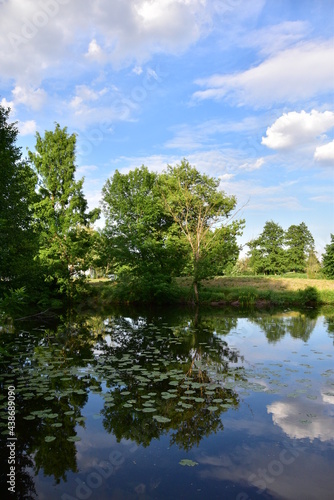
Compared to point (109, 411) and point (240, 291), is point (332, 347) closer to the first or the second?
point (109, 411)

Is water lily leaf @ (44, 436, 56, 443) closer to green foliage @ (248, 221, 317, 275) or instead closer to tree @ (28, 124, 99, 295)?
tree @ (28, 124, 99, 295)

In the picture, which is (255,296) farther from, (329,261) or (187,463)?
(187,463)

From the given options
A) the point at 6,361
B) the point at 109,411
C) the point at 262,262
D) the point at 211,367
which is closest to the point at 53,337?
the point at 6,361

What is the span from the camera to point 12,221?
10766 millimetres

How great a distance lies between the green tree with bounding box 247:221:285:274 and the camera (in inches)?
2116

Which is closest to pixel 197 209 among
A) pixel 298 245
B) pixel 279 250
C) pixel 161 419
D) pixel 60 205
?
pixel 60 205

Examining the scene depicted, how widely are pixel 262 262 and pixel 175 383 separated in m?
49.5

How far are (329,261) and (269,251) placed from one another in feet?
58.3

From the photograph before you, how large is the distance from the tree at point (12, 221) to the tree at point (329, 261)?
114 feet

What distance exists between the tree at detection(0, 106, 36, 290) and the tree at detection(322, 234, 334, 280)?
3488cm

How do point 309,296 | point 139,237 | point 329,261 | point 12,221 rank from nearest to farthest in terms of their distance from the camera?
point 12,221
point 309,296
point 139,237
point 329,261

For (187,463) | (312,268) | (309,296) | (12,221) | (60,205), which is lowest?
(187,463)

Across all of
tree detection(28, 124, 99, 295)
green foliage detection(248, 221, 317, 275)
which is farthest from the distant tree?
tree detection(28, 124, 99, 295)

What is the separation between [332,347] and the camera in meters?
11.1
